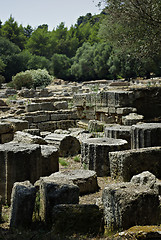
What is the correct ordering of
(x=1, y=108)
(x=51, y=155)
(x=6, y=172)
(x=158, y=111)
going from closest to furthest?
(x=6, y=172) → (x=51, y=155) → (x=158, y=111) → (x=1, y=108)

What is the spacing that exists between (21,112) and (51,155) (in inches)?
290

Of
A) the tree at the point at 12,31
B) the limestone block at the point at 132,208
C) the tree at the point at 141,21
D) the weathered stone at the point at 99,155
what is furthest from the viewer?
the tree at the point at 12,31

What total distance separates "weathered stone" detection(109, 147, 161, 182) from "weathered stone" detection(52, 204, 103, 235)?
2.11 metres

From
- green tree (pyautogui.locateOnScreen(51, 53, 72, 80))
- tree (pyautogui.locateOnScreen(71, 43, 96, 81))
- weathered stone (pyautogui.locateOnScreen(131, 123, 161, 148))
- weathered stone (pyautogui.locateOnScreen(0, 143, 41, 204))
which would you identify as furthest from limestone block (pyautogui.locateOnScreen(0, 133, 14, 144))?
green tree (pyautogui.locateOnScreen(51, 53, 72, 80))

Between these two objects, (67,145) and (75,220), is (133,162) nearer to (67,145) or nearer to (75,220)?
(75,220)

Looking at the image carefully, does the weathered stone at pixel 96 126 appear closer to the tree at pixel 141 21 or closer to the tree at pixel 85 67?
the tree at pixel 141 21

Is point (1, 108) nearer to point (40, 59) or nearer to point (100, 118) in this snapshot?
point (100, 118)

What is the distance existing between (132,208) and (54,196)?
3.61 feet

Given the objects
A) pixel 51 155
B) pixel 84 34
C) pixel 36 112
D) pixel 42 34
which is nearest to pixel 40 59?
pixel 42 34

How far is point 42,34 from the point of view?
5741 cm

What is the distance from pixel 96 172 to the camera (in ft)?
21.9

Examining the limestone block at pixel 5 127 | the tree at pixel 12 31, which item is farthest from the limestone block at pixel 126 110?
the tree at pixel 12 31

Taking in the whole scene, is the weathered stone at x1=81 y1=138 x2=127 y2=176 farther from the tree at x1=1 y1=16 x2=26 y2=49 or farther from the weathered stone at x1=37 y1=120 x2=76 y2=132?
the tree at x1=1 y1=16 x2=26 y2=49

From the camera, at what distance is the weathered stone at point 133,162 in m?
5.74
